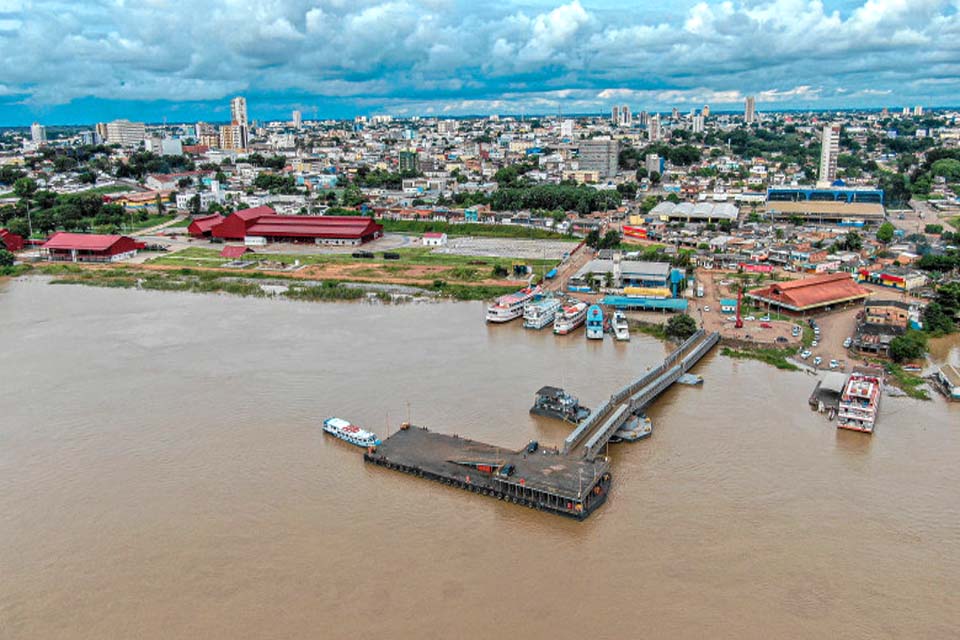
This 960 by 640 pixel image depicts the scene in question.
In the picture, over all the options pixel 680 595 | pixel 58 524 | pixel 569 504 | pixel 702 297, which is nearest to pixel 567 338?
pixel 702 297

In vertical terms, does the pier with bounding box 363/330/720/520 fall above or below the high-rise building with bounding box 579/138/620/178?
below

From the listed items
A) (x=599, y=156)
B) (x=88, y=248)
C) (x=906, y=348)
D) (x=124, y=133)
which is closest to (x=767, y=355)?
(x=906, y=348)

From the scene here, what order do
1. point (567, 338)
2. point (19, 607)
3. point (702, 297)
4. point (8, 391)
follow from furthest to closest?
point (702, 297) < point (567, 338) < point (8, 391) < point (19, 607)

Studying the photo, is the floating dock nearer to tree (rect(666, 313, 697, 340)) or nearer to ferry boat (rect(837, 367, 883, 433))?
ferry boat (rect(837, 367, 883, 433))

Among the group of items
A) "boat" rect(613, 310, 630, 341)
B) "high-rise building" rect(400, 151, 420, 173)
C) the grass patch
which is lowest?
the grass patch

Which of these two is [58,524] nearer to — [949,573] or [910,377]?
[949,573]

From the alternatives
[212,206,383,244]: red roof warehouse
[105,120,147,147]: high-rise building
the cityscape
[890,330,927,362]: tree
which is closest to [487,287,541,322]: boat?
the cityscape

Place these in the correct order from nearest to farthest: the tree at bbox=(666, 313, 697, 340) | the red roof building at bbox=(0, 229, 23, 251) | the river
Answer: the river → the tree at bbox=(666, 313, 697, 340) → the red roof building at bbox=(0, 229, 23, 251)

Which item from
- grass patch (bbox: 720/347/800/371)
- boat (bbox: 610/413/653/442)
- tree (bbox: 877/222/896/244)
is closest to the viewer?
boat (bbox: 610/413/653/442)
